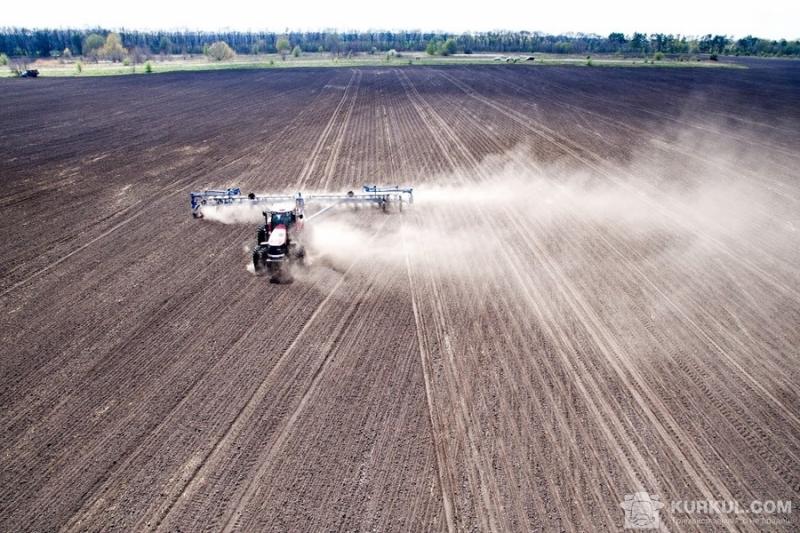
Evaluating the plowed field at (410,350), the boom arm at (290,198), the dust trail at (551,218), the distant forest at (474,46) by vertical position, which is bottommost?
the plowed field at (410,350)

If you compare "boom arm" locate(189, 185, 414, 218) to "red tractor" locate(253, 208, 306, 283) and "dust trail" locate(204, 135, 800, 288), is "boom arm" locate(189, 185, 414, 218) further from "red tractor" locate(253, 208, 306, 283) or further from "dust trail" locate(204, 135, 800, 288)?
"red tractor" locate(253, 208, 306, 283)

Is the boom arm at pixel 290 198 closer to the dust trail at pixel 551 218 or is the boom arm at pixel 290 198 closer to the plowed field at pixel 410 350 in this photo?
the dust trail at pixel 551 218

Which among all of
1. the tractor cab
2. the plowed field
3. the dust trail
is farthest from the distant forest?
the tractor cab

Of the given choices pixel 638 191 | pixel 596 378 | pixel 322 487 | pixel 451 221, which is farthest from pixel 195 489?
pixel 638 191

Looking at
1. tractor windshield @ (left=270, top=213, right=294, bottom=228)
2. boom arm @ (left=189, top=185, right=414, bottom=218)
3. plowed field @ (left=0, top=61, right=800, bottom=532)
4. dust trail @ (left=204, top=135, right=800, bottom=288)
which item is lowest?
plowed field @ (left=0, top=61, right=800, bottom=532)

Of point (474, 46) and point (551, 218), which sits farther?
point (474, 46)

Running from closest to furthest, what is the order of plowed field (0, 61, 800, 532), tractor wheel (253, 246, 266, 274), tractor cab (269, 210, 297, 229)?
plowed field (0, 61, 800, 532) → tractor wheel (253, 246, 266, 274) → tractor cab (269, 210, 297, 229)

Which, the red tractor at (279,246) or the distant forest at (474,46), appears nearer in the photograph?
the red tractor at (279,246)

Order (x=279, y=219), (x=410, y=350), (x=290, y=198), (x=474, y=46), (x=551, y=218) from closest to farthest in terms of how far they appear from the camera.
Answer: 1. (x=410, y=350)
2. (x=279, y=219)
3. (x=290, y=198)
4. (x=551, y=218)
5. (x=474, y=46)

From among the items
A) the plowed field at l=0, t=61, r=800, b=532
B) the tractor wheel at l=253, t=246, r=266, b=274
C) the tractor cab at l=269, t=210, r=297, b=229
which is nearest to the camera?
the plowed field at l=0, t=61, r=800, b=532

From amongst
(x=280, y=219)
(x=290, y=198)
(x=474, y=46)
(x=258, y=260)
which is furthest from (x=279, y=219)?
(x=474, y=46)

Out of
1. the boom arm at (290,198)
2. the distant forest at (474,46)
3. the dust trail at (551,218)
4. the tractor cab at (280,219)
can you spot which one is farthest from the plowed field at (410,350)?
the distant forest at (474,46)

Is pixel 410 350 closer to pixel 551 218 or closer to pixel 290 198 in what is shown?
pixel 290 198
